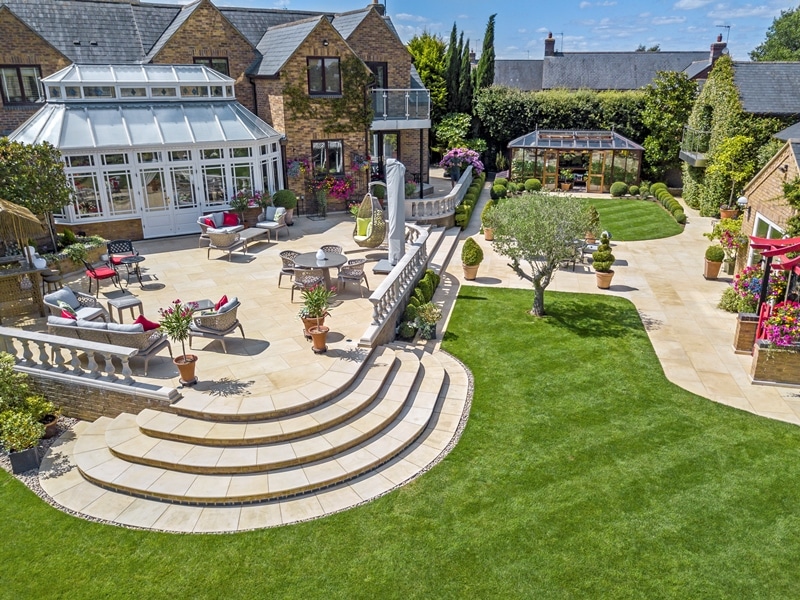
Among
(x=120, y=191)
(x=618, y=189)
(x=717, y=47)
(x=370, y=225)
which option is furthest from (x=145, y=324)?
(x=717, y=47)

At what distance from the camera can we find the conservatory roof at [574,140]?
34.3 m

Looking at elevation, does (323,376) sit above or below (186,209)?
below

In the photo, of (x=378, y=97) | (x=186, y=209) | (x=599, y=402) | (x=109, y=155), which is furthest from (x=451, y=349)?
(x=378, y=97)

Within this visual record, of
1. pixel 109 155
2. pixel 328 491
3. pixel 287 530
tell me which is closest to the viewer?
pixel 287 530

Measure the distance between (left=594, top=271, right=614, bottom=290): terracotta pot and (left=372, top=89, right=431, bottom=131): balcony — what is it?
12921 mm

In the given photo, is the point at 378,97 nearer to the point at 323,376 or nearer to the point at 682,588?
the point at 323,376

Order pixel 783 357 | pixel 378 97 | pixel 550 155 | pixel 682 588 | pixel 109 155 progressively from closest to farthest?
pixel 682 588 → pixel 783 357 → pixel 109 155 → pixel 378 97 → pixel 550 155

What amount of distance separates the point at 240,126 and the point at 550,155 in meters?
19.6

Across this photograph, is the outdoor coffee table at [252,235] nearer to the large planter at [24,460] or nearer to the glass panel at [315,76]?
the glass panel at [315,76]

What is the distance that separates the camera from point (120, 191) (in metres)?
20.9

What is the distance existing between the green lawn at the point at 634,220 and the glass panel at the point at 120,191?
17.7 meters

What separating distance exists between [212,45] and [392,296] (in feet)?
58.4

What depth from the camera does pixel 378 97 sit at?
26.8 meters

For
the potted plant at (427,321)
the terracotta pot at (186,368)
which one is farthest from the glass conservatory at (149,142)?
the terracotta pot at (186,368)
